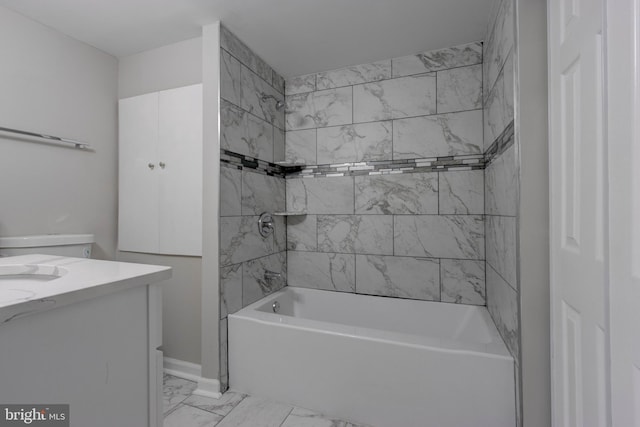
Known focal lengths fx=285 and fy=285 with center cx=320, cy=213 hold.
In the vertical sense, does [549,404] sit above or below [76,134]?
below

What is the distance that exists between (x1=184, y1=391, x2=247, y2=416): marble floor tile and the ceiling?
7.78ft

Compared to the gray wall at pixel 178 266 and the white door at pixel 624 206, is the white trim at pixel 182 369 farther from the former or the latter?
the white door at pixel 624 206

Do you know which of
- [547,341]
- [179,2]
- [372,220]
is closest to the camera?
[547,341]

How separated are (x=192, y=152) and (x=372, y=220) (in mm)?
1431

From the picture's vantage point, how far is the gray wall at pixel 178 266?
78.1 inches

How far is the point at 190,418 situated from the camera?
1.58 m

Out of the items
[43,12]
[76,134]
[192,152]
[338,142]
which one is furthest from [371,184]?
[43,12]

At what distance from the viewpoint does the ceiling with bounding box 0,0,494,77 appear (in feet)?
5.53

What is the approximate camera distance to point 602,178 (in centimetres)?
78

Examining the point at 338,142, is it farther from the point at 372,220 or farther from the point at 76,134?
the point at 76,134

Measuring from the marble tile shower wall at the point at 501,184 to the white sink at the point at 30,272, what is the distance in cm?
167

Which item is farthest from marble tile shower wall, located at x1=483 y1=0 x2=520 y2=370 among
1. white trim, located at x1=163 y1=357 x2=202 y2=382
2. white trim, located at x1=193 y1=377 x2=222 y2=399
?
white trim, located at x1=163 y1=357 x2=202 y2=382

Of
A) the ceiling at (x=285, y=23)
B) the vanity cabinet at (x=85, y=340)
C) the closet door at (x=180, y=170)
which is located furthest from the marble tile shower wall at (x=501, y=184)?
the closet door at (x=180, y=170)

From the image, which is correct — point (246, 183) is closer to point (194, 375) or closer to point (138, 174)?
point (138, 174)
